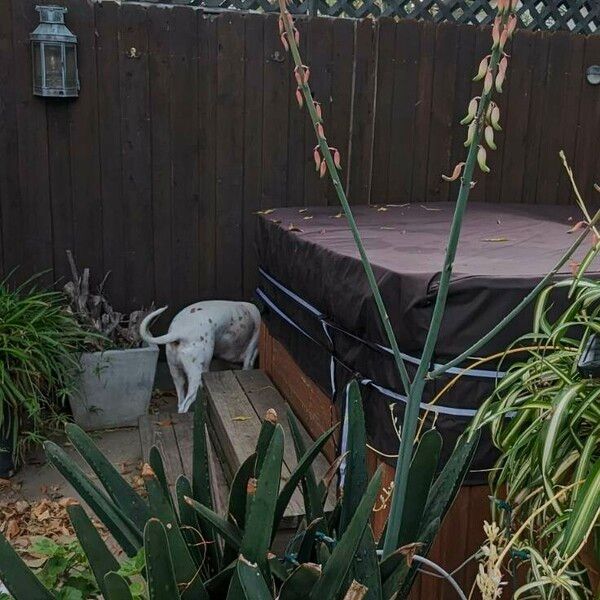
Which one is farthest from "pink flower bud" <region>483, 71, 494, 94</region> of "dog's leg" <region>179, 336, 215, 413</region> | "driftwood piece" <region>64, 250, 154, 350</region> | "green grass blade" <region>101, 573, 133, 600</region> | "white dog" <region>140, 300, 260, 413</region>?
"driftwood piece" <region>64, 250, 154, 350</region>

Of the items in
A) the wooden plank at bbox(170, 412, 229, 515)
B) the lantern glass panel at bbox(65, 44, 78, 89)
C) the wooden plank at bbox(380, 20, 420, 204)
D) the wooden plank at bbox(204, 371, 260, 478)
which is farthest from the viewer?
the wooden plank at bbox(380, 20, 420, 204)

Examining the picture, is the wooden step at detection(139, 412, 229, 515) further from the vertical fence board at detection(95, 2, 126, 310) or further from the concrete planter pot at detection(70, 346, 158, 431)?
the vertical fence board at detection(95, 2, 126, 310)

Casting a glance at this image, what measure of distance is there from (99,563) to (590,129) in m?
4.53

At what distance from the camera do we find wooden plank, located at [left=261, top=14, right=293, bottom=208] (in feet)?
13.6

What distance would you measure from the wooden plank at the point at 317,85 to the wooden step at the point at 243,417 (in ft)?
4.20

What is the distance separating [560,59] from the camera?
4.64 meters

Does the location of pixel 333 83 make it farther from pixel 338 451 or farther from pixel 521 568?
pixel 521 568

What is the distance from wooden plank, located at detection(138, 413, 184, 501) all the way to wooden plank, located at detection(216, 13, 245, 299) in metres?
1.02

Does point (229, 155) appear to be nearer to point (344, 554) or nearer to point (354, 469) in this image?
point (354, 469)

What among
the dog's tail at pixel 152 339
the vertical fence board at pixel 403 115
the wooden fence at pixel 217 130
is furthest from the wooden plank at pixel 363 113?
the dog's tail at pixel 152 339

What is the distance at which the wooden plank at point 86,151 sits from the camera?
3814 millimetres

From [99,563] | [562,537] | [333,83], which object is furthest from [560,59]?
[99,563]

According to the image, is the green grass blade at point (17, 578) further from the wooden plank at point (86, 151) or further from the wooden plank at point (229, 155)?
the wooden plank at point (229, 155)

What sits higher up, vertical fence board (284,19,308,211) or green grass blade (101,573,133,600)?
vertical fence board (284,19,308,211)
